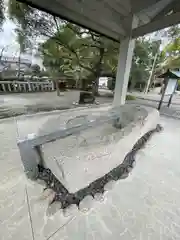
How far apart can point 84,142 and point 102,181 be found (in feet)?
1.53

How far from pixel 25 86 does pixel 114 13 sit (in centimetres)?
218

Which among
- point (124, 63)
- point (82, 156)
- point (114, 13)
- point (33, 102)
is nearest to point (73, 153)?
point (82, 156)

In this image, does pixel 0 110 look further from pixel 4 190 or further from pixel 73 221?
pixel 73 221

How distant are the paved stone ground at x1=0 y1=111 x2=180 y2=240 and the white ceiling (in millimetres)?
2215

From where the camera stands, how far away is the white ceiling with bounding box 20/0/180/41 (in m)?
1.84

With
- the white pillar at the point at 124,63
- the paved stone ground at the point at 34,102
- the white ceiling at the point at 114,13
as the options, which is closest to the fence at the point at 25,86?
the paved stone ground at the point at 34,102

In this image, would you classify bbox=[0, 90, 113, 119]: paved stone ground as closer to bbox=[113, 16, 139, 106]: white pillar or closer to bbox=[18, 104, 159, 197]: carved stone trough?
bbox=[113, 16, 139, 106]: white pillar

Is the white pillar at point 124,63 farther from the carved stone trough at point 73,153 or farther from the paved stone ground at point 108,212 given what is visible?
the paved stone ground at point 108,212

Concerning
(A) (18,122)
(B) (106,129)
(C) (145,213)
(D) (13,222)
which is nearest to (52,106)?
(A) (18,122)

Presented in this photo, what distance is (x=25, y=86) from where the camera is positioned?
2.54 metres

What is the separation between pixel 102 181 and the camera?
1.30 m

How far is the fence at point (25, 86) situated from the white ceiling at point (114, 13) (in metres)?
1.27

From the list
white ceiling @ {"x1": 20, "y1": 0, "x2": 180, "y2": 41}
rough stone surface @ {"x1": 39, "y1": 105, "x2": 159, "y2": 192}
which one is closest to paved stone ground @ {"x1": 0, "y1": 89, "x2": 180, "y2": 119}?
white ceiling @ {"x1": 20, "y1": 0, "x2": 180, "y2": 41}

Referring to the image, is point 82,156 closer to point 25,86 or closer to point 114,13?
point 25,86
